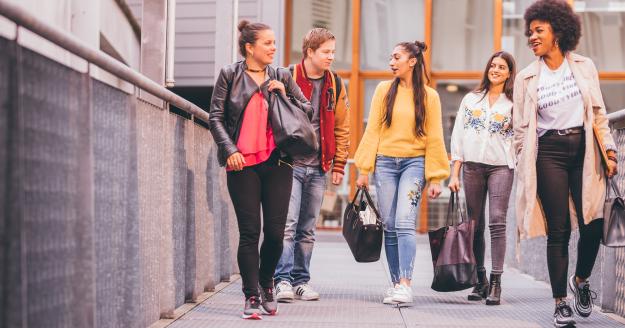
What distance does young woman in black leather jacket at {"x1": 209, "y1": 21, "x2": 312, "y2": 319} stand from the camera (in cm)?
539

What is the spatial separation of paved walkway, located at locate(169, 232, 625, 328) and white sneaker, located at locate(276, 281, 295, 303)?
3.6 inches

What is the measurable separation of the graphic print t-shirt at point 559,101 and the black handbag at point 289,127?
4.26 ft

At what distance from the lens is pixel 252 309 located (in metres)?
5.46

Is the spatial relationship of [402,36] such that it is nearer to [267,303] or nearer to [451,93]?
[451,93]

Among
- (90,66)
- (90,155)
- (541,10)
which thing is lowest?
(90,155)

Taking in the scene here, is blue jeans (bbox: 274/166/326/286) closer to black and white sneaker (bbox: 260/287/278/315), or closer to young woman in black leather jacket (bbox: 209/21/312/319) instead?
black and white sneaker (bbox: 260/287/278/315)

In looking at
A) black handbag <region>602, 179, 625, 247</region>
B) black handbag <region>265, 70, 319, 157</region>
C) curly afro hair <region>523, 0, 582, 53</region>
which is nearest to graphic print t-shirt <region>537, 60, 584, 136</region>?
curly afro hair <region>523, 0, 582, 53</region>

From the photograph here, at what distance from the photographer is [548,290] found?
751cm

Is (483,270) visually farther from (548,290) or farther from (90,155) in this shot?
(90,155)

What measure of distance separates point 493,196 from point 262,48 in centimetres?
201

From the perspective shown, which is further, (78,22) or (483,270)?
(78,22)

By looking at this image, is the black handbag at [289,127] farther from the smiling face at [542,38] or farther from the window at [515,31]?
the window at [515,31]

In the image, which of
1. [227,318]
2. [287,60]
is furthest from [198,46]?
[227,318]

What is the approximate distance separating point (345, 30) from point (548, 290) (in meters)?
8.97
